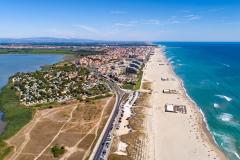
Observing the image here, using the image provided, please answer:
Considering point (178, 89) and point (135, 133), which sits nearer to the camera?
point (135, 133)

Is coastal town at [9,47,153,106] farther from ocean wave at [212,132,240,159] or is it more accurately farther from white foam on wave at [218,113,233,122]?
ocean wave at [212,132,240,159]

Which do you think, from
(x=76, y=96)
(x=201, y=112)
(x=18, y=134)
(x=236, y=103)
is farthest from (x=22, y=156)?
(x=236, y=103)

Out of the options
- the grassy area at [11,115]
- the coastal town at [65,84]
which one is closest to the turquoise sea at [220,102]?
the coastal town at [65,84]

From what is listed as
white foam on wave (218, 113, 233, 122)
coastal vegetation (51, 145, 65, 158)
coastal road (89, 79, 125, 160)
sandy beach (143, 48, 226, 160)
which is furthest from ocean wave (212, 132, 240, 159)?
coastal vegetation (51, 145, 65, 158)

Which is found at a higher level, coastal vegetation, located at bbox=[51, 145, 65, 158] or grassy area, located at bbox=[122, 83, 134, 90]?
grassy area, located at bbox=[122, 83, 134, 90]

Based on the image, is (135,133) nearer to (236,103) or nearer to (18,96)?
(236,103)

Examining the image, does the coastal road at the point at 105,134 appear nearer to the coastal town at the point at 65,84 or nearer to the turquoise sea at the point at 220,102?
the coastal town at the point at 65,84
